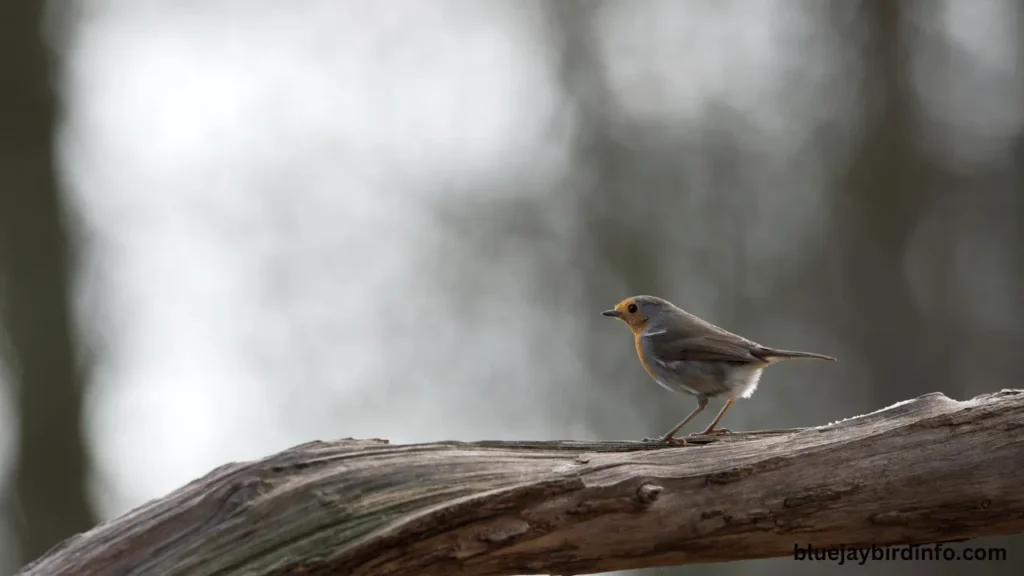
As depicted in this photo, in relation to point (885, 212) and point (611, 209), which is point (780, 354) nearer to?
point (885, 212)

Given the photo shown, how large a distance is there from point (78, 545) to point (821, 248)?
6.87m

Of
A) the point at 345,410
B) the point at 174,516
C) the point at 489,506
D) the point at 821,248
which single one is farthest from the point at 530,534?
the point at 821,248

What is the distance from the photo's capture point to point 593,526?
250 cm

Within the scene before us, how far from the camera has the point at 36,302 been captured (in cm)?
627

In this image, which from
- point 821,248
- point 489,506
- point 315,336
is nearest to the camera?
point 489,506

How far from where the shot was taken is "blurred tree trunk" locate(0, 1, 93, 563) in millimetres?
5977

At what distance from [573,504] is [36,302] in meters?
5.18

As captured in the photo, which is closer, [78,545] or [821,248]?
[78,545]

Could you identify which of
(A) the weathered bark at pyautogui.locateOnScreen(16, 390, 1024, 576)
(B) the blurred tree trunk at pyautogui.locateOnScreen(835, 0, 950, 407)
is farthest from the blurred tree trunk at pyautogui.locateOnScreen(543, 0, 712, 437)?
(A) the weathered bark at pyautogui.locateOnScreen(16, 390, 1024, 576)

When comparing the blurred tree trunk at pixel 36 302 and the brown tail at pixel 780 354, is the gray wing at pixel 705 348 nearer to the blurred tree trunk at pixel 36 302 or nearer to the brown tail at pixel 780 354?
the brown tail at pixel 780 354

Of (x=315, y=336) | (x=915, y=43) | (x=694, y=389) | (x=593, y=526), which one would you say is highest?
(x=915, y=43)

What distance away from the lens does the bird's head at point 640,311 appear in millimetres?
4359

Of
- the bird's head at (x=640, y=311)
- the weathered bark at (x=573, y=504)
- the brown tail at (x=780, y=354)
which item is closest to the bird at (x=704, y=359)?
the brown tail at (x=780, y=354)

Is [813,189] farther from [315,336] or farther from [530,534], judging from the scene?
[530,534]
